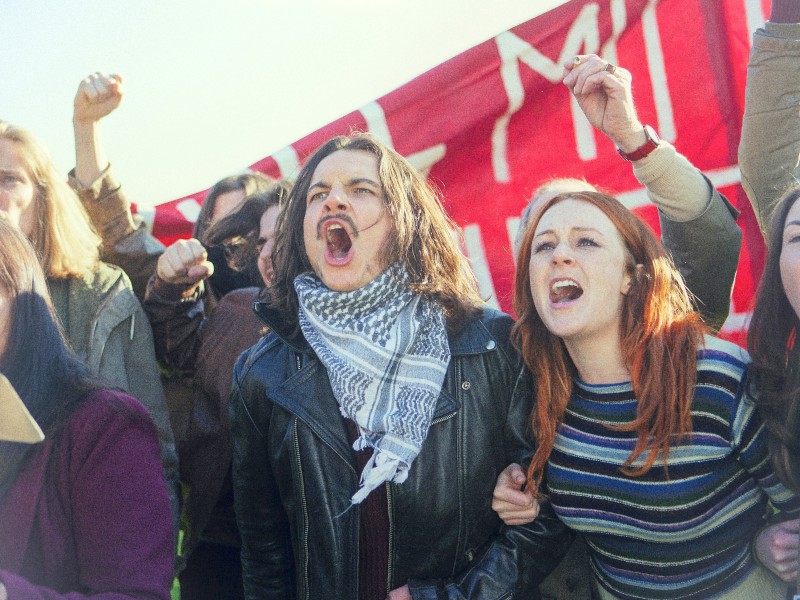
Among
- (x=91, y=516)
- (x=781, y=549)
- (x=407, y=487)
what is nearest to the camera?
(x=91, y=516)

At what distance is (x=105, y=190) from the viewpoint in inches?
121

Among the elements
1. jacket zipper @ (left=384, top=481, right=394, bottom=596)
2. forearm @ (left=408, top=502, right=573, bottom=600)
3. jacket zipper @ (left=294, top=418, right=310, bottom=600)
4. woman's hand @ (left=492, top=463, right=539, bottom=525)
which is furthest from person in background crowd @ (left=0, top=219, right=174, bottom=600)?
woman's hand @ (left=492, top=463, right=539, bottom=525)

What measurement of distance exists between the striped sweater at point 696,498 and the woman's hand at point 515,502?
0.47ft

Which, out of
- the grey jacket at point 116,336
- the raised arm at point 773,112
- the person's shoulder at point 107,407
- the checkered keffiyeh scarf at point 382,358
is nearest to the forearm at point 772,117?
the raised arm at point 773,112

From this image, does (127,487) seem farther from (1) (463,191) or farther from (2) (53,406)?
(1) (463,191)

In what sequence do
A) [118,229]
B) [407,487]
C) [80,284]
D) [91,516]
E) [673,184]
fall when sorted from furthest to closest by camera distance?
1. [118,229]
2. [80,284]
3. [673,184]
4. [407,487]
5. [91,516]

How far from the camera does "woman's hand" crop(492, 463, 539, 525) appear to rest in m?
2.21

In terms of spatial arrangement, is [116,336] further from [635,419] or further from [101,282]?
[635,419]

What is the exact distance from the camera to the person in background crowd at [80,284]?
2.73 metres

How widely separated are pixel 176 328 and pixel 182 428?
395mm

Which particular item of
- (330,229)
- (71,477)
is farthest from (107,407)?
(330,229)

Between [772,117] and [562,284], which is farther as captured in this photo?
[772,117]

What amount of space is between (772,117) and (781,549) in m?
1.26

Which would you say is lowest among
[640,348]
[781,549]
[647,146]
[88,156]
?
[781,549]
